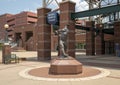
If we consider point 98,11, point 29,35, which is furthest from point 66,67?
point 29,35

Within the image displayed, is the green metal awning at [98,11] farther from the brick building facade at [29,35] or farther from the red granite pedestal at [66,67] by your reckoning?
the red granite pedestal at [66,67]

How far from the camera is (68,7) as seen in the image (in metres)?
27.8

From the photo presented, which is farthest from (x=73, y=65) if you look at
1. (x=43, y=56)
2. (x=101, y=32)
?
(x=101, y=32)

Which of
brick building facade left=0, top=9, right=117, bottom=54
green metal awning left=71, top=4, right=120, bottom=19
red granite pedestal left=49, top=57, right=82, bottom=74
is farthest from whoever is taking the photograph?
brick building facade left=0, top=9, right=117, bottom=54

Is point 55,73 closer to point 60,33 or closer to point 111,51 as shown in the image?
point 60,33

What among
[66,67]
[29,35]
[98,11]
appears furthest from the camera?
[29,35]

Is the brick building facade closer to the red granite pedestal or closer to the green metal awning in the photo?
the green metal awning

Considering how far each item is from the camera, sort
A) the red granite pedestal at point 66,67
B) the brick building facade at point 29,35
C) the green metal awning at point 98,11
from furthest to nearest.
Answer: the brick building facade at point 29,35, the green metal awning at point 98,11, the red granite pedestal at point 66,67

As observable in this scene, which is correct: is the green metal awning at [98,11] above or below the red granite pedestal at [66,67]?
above

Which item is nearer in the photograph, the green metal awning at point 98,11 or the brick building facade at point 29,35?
the green metal awning at point 98,11

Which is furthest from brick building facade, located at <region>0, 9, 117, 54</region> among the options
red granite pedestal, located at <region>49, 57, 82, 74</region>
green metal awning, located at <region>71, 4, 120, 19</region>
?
red granite pedestal, located at <region>49, 57, 82, 74</region>

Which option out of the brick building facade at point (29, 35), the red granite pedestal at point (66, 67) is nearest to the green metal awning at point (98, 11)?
the brick building facade at point (29, 35)

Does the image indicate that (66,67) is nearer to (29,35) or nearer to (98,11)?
(98,11)

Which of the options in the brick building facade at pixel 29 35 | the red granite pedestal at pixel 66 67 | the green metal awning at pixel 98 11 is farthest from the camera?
the brick building facade at pixel 29 35
